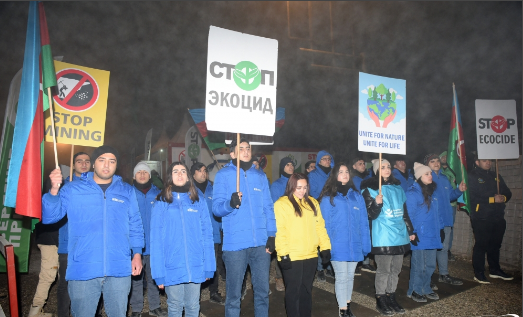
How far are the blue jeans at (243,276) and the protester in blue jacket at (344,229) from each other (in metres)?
0.96

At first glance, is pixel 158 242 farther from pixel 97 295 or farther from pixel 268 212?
pixel 268 212

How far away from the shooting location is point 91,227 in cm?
281

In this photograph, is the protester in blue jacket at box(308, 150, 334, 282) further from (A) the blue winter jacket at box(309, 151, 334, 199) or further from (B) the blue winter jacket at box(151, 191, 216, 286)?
(B) the blue winter jacket at box(151, 191, 216, 286)

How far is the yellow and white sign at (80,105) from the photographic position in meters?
3.64

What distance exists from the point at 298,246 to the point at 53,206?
7.50 feet

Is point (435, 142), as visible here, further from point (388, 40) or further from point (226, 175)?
point (226, 175)

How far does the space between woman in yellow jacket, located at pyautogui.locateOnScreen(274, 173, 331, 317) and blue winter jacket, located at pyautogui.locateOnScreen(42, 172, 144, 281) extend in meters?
1.52

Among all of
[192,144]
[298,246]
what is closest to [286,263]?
[298,246]

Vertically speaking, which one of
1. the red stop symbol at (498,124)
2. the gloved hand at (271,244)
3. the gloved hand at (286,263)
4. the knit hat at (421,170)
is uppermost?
the red stop symbol at (498,124)

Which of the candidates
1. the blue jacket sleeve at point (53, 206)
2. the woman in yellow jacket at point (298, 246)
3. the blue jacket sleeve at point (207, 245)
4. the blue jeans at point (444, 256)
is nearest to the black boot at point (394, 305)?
the woman in yellow jacket at point (298, 246)

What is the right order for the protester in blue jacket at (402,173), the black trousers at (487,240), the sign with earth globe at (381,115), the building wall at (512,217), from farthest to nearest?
the protester in blue jacket at (402,173) < the building wall at (512,217) < the black trousers at (487,240) < the sign with earth globe at (381,115)

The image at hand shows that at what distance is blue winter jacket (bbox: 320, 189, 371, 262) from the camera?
3932 mm

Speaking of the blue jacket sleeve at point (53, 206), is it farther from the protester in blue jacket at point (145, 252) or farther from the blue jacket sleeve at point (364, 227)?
the blue jacket sleeve at point (364, 227)

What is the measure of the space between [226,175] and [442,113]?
19.4ft
